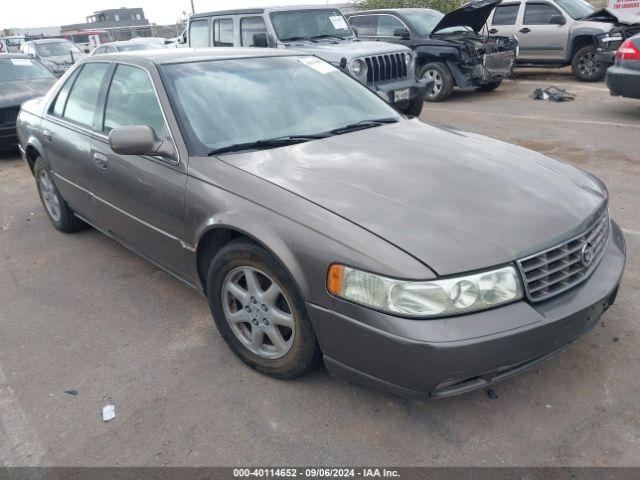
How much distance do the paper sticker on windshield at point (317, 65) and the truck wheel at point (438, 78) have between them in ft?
22.9

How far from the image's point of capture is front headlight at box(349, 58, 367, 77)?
7.86 m

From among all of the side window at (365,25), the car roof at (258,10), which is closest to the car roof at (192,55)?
the car roof at (258,10)

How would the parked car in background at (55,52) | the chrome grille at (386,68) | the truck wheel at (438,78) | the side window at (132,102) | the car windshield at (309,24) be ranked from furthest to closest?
the parked car in background at (55,52)
the truck wheel at (438,78)
the car windshield at (309,24)
the chrome grille at (386,68)
the side window at (132,102)

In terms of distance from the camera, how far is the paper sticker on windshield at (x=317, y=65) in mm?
3816

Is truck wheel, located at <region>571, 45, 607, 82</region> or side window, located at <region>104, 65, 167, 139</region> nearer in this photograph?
side window, located at <region>104, 65, 167, 139</region>

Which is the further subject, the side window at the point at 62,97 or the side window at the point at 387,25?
the side window at the point at 387,25

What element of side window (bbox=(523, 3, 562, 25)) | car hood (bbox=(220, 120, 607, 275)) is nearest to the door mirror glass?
side window (bbox=(523, 3, 562, 25))

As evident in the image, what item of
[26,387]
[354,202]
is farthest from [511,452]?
[26,387]

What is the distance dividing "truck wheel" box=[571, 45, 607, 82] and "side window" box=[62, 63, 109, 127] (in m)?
10.8

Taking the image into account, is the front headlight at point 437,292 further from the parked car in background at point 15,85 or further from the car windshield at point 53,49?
the car windshield at point 53,49

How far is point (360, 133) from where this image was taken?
3309 millimetres

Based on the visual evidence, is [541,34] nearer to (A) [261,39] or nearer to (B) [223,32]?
(A) [261,39]

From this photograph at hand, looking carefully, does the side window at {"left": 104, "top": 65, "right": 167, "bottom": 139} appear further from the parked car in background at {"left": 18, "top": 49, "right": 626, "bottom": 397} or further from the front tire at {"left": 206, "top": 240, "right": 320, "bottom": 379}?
the front tire at {"left": 206, "top": 240, "right": 320, "bottom": 379}

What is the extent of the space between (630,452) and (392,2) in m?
20.0
